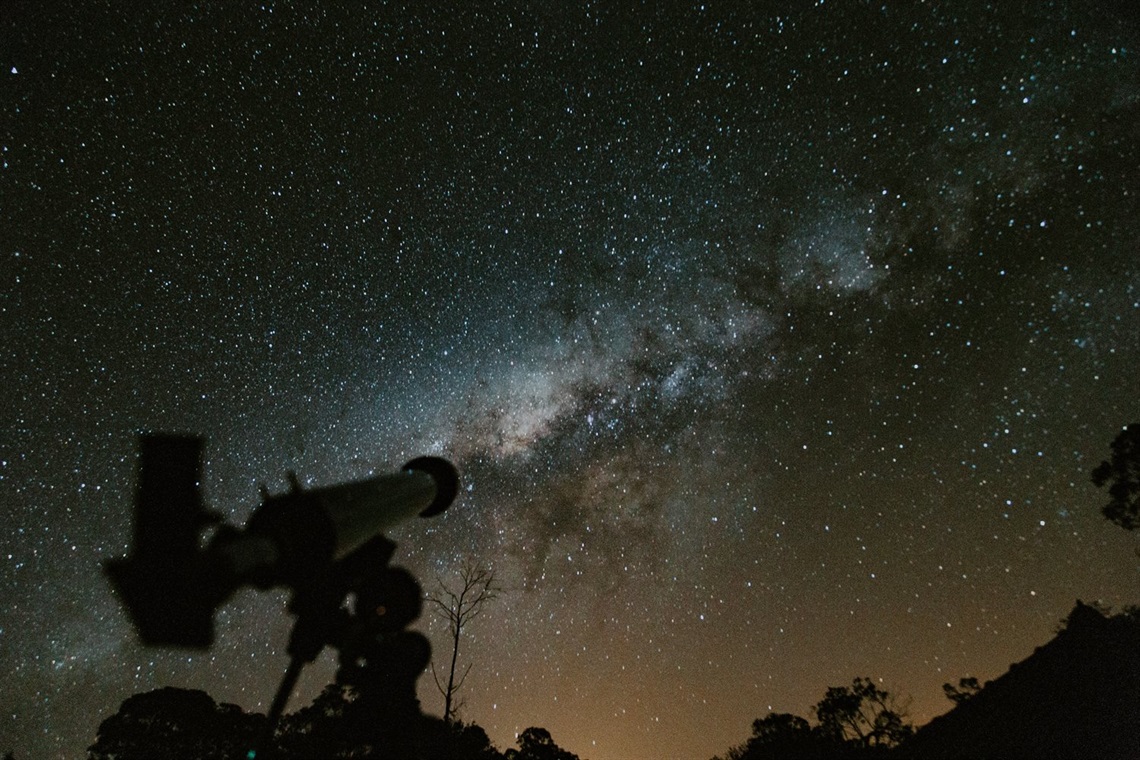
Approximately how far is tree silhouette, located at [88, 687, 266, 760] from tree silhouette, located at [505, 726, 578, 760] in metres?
11.8

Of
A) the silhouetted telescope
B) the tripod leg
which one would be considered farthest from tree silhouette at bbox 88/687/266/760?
the silhouetted telescope

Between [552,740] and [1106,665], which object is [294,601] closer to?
[552,740]

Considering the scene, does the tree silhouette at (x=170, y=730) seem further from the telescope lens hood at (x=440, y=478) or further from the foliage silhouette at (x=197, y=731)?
the telescope lens hood at (x=440, y=478)

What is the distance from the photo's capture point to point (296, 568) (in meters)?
2.41

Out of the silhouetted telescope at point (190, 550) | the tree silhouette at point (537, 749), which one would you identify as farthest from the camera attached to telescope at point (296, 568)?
the tree silhouette at point (537, 749)

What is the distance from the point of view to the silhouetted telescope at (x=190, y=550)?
1810mm

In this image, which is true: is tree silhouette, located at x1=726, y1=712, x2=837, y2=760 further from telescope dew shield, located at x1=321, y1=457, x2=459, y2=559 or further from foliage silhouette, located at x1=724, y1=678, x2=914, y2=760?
telescope dew shield, located at x1=321, y1=457, x2=459, y2=559

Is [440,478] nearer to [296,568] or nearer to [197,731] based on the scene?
[296,568]

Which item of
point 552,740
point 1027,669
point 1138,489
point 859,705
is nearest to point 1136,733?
point 1027,669

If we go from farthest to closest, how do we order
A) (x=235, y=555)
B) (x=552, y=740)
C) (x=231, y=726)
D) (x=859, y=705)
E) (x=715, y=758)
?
1. (x=715, y=758)
2. (x=859, y=705)
3. (x=552, y=740)
4. (x=231, y=726)
5. (x=235, y=555)

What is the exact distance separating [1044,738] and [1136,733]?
12.5ft

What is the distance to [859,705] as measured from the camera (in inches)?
1412

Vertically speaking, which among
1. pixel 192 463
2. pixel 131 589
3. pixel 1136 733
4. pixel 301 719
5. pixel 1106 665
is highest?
pixel 301 719

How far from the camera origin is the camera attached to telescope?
5.98 ft
